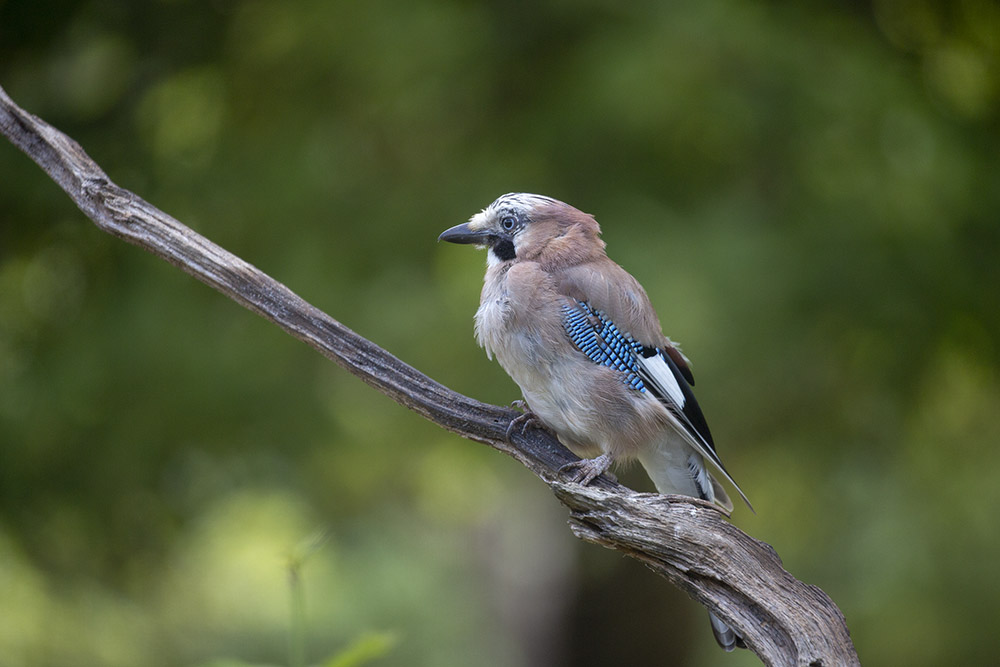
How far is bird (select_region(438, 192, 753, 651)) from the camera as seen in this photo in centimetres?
258

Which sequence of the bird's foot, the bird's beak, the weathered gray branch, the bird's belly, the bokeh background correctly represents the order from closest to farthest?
the weathered gray branch < the bird's foot < the bird's belly < the bird's beak < the bokeh background

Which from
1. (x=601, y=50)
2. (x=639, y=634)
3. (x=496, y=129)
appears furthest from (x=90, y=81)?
(x=639, y=634)

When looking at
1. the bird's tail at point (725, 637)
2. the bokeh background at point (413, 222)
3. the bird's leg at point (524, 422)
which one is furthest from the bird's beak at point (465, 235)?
the bokeh background at point (413, 222)

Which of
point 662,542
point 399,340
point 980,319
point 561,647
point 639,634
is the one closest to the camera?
point 662,542

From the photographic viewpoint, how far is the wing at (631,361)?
2.59 m

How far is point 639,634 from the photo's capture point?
5.37 m

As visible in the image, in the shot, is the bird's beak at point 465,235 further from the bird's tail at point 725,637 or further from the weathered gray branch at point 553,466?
the bird's tail at point 725,637

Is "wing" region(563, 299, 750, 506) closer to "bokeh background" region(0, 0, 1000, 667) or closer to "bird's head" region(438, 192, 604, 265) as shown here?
"bird's head" region(438, 192, 604, 265)

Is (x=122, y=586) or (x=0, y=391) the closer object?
(x=0, y=391)

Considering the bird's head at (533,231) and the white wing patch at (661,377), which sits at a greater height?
the bird's head at (533,231)

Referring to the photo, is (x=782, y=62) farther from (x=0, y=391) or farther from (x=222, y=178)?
(x=0, y=391)

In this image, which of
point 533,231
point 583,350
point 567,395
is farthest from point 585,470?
point 533,231

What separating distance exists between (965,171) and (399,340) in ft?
8.65

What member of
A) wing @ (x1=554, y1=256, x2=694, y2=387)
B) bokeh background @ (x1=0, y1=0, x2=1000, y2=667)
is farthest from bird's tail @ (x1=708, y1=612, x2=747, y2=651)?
bokeh background @ (x1=0, y1=0, x2=1000, y2=667)
